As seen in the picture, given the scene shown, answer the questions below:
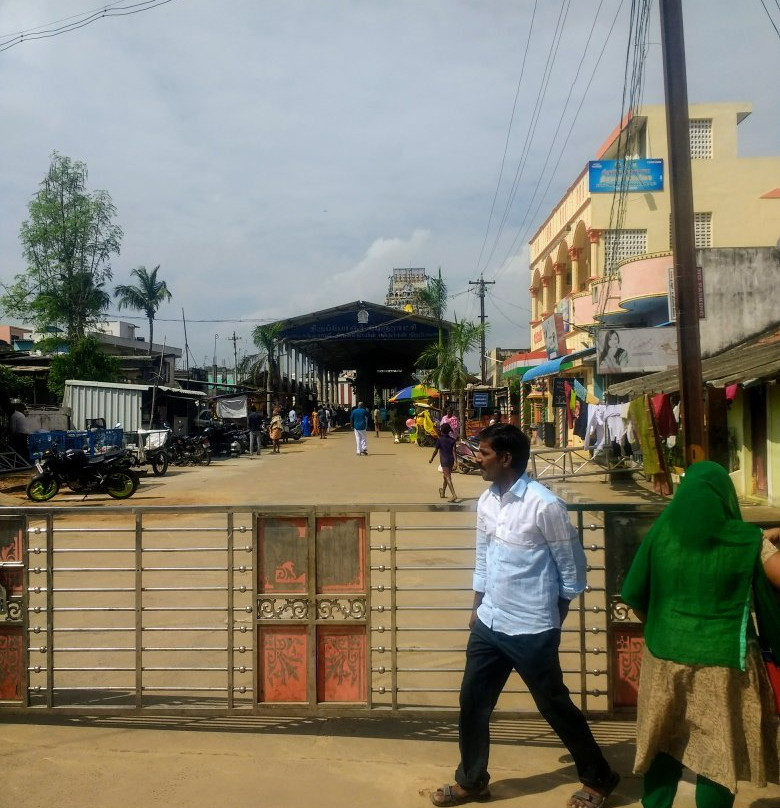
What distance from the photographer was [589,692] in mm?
4215

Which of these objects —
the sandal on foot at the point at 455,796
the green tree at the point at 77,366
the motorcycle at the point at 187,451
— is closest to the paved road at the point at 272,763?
the sandal on foot at the point at 455,796

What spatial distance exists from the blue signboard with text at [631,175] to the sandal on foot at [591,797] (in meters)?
20.4

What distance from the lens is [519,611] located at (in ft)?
11.0

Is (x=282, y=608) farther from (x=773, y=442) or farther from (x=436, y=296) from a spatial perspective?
(x=436, y=296)

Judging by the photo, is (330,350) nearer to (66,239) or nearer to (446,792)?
(66,239)

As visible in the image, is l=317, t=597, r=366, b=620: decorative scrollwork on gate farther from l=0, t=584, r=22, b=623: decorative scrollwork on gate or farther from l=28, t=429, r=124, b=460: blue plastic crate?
l=28, t=429, r=124, b=460: blue plastic crate

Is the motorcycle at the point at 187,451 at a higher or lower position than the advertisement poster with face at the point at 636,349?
lower

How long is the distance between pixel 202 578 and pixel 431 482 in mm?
10643

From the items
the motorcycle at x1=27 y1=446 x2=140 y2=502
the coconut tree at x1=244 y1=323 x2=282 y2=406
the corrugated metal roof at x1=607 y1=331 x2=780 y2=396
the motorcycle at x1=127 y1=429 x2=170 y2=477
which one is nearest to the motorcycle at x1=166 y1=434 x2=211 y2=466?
the motorcycle at x1=127 y1=429 x2=170 y2=477

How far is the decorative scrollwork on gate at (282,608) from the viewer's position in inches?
165

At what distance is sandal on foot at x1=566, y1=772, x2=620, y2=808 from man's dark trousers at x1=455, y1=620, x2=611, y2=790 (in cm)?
3

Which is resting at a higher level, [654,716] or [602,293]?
[602,293]

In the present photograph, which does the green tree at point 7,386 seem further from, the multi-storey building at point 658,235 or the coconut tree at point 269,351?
the coconut tree at point 269,351

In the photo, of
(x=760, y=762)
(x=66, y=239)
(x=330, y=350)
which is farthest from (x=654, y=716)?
(x=330, y=350)
